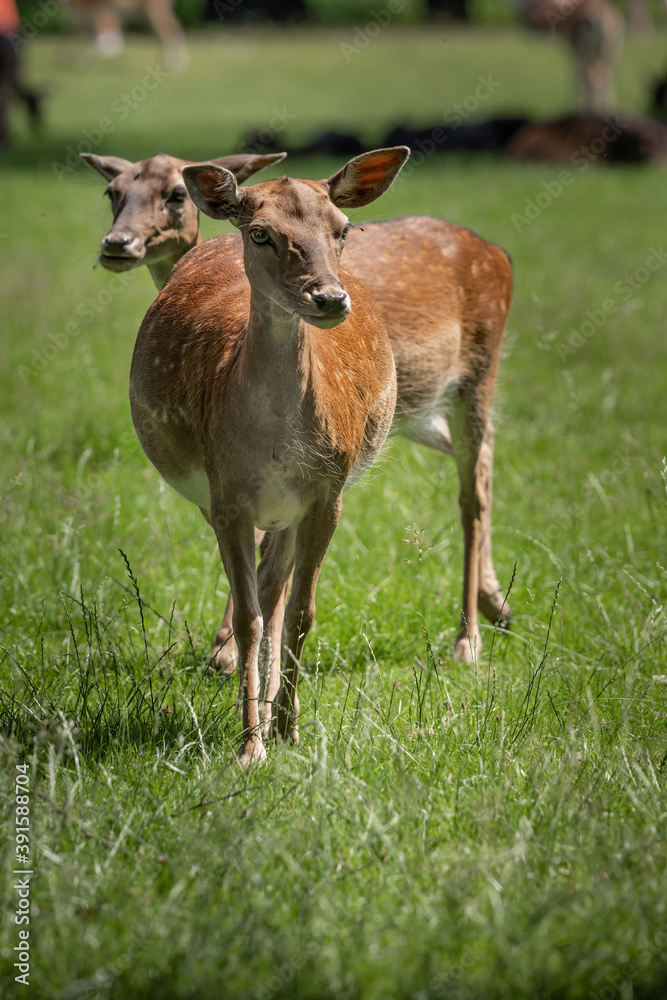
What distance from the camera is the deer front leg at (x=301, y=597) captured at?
11.3 feet

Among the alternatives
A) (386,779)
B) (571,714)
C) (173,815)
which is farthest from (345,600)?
(173,815)

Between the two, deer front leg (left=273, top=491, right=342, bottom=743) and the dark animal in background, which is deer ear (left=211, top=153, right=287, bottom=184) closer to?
deer front leg (left=273, top=491, right=342, bottom=743)

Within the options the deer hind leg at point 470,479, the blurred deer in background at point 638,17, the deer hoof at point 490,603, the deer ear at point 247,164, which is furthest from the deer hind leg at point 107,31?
the deer hoof at point 490,603

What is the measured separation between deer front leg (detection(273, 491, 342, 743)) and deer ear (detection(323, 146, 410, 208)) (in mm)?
901

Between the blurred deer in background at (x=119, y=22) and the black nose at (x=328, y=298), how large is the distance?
1156 inches

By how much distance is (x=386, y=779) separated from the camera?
316 cm

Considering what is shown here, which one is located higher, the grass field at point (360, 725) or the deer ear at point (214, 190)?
the deer ear at point (214, 190)

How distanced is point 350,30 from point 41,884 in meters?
35.9

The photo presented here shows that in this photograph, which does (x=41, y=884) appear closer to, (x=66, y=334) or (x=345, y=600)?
(x=345, y=600)

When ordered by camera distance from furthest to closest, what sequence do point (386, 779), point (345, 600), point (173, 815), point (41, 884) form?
1. point (345, 600)
2. point (386, 779)
3. point (173, 815)
4. point (41, 884)

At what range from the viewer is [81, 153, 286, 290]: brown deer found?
4258 mm

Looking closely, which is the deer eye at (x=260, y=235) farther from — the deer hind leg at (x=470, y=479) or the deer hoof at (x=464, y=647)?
the deer hoof at (x=464, y=647)

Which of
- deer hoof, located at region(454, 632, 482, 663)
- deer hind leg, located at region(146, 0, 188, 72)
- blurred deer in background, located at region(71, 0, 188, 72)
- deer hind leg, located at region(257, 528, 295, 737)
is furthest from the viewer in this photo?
blurred deer in background, located at region(71, 0, 188, 72)

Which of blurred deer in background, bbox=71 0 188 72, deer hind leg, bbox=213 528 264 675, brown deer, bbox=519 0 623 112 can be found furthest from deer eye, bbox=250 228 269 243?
blurred deer in background, bbox=71 0 188 72
